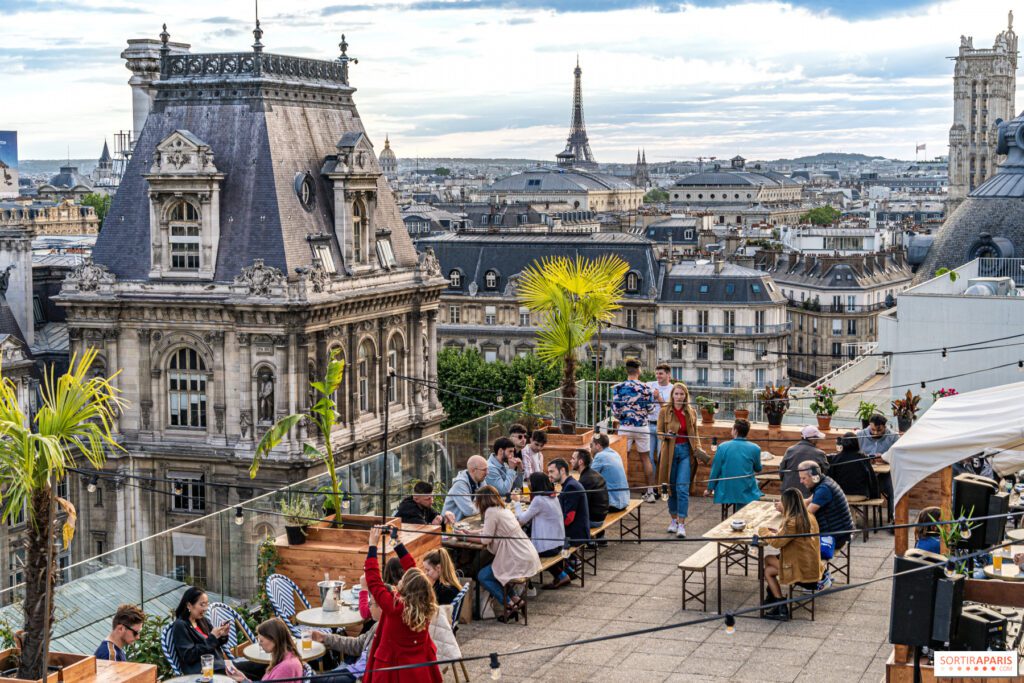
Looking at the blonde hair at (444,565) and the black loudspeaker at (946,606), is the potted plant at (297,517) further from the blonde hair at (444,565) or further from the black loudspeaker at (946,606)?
the black loudspeaker at (946,606)

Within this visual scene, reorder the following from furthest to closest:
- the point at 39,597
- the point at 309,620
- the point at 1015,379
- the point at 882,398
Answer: the point at 882,398, the point at 1015,379, the point at 309,620, the point at 39,597

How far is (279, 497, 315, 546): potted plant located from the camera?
18.6 meters

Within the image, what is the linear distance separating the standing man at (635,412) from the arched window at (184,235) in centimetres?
1880

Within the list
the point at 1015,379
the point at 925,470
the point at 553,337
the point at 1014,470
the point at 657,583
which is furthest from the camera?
the point at 1015,379

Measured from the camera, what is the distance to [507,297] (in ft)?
320

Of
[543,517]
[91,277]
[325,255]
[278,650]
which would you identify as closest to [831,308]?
[325,255]

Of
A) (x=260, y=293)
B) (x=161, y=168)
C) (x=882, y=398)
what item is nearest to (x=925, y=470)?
(x=882, y=398)

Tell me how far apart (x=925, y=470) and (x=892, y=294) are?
91.3 m

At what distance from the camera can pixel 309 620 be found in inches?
652

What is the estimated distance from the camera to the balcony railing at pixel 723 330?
9562 centimetres

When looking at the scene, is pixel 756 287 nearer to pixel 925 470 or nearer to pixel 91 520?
pixel 91 520

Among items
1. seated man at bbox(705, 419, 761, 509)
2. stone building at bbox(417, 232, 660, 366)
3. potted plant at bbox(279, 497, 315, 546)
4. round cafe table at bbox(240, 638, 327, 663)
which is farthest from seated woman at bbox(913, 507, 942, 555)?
stone building at bbox(417, 232, 660, 366)

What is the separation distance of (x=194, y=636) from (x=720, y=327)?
8257cm

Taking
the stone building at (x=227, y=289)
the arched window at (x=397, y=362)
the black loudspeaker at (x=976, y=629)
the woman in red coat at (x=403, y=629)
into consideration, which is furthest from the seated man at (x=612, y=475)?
the arched window at (x=397, y=362)
